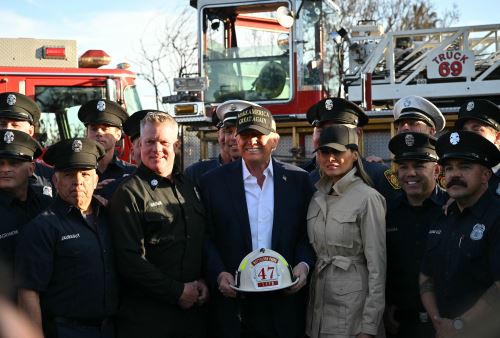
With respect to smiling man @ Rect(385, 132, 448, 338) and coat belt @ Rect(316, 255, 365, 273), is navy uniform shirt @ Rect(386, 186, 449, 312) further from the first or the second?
coat belt @ Rect(316, 255, 365, 273)

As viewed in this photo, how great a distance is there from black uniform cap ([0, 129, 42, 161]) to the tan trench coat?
5.99ft

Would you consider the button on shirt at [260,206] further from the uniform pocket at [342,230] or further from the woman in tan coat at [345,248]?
the uniform pocket at [342,230]

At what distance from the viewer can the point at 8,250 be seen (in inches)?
171

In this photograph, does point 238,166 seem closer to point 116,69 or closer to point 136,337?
point 136,337

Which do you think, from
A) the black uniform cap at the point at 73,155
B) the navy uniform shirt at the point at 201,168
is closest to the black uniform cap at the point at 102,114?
the navy uniform shirt at the point at 201,168

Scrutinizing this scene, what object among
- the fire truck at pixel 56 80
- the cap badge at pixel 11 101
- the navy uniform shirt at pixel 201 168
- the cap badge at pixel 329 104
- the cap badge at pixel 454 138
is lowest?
the navy uniform shirt at pixel 201 168

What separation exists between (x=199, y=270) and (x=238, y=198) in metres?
0.51

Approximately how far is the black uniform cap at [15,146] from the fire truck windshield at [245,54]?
4.89 m

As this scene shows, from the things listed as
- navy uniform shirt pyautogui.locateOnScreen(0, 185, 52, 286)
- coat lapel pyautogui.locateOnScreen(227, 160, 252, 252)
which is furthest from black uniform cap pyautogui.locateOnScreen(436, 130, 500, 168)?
navy uniform shirt pyautogui.locateOnScreen(0, 185, 52, 286)

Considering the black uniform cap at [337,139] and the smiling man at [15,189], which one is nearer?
the smiling man at [15,189]

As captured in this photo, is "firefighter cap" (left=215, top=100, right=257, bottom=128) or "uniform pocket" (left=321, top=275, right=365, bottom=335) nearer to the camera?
"uniform pocket" (left=321, top=275, right=365, bottom=335)

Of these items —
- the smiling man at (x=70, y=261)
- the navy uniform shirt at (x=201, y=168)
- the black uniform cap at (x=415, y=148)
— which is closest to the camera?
the smiling man at (x=70, y=261)

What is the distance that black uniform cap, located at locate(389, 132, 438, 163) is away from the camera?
15.9 feet

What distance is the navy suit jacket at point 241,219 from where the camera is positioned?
15.4 ft
